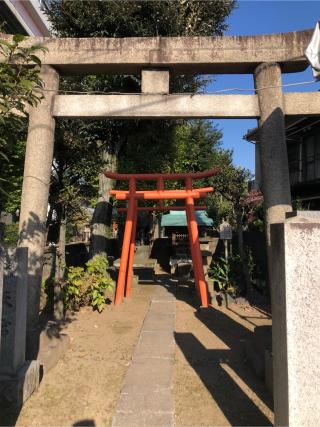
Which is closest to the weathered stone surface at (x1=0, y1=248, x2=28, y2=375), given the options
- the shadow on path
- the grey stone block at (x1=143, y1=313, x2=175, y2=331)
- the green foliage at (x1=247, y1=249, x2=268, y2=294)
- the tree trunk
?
the shadow on path

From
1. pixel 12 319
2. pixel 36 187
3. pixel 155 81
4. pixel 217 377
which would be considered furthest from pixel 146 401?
pixel 155 81

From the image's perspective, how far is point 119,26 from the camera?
1073 cm

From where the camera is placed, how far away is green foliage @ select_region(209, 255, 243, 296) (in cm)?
1018

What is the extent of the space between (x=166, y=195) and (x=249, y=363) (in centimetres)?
523

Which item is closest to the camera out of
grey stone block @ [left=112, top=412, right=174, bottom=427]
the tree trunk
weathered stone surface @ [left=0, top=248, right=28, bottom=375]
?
grey stone block @ [left=112, top=412, right=174, bottom=427]

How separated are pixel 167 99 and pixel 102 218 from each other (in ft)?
19.0

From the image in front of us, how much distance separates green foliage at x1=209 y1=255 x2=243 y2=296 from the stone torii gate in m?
4.72

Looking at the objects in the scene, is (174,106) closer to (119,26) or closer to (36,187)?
(36,187)

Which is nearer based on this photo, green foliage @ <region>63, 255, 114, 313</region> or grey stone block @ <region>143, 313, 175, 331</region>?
grey stone block @ <region>143, 313, 175, 331</region>

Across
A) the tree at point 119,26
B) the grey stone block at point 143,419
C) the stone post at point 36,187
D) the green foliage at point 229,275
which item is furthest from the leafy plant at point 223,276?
the grey stone block at point 143,419

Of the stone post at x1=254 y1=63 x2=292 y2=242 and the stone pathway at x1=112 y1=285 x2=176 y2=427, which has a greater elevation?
the stone post at x1=254 y1=63 x2=292 y2=242

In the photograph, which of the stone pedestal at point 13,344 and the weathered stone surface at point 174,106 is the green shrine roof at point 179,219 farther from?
the stone pedestal at point 13,344

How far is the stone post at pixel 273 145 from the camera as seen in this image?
5859 mm

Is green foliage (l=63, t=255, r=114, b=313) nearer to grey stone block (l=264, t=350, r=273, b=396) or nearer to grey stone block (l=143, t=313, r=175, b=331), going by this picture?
grey stone block (l=143, t=313, r=175, b=331)
